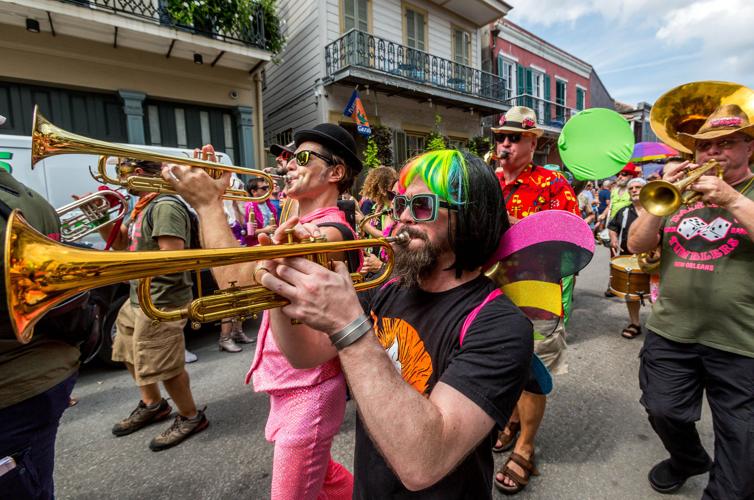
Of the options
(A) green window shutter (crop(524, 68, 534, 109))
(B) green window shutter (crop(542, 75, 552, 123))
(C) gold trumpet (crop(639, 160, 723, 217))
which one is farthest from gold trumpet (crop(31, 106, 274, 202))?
(B) green window shutter (crop(542, 75, 552, 123))

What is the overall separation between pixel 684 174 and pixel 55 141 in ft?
9.96

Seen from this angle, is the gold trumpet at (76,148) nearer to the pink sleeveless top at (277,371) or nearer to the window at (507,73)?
the pink sleeveless top at (277,371)

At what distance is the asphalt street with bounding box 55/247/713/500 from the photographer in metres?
2.34

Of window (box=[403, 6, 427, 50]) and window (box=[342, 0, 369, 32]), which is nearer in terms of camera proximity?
window (box=[342, 0, 369, 32])

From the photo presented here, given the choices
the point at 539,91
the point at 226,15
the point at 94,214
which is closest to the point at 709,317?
the point at 94,214

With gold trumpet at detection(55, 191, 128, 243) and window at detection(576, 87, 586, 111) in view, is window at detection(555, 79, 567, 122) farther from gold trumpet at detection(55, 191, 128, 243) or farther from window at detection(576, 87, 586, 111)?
gold trumpet at detection(55, 191, 128, 243)

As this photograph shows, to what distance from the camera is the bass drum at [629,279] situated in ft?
13.1

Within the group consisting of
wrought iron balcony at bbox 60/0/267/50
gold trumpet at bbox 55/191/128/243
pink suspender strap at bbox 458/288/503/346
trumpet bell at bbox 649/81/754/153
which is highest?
wrought iron balcony at bbox 60/0/267/50

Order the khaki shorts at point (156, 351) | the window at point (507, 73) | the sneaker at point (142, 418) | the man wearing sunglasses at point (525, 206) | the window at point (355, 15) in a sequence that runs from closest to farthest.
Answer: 1. the man wearing sunglasses at point (525, 206)
2. the khaki shorts at point (156, 351)
3. the sneaker at point (142, 418)
4. the window at point (355, 15)
5. the window at point (507, 73)

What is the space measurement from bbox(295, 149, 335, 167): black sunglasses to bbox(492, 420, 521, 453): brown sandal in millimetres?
2159

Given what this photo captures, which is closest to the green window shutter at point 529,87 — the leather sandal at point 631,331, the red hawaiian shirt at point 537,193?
the leather sandal at point 631,331

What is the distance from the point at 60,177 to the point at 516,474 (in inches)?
215

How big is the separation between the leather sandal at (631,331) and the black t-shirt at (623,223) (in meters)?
A: 0.95

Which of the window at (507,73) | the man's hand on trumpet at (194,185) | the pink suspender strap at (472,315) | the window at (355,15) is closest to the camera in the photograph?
the pink suspender strap at (472,315)
